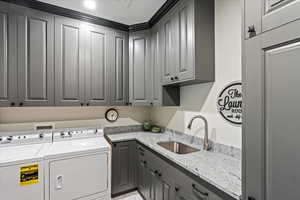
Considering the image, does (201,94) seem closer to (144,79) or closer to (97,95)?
(144,79)

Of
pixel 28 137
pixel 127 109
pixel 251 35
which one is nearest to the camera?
pixel 251 35

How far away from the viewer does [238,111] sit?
1.44m

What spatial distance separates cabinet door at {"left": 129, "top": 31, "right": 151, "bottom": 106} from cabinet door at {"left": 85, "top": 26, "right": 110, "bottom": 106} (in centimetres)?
39

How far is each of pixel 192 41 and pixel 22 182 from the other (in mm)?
2200

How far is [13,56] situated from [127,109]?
1735 millimetres

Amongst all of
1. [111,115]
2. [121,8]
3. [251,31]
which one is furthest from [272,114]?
[111,115]

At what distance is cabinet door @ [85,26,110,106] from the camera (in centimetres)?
215

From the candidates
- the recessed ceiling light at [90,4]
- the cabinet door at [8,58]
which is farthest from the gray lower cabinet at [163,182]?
the recessed ceiling light at [90,4]

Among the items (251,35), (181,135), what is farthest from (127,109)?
(251,35)

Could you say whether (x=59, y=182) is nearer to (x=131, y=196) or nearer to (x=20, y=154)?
(x=20, y=154)

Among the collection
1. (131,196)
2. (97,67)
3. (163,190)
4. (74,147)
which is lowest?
(131,196)

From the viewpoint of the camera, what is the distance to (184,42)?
1.65m

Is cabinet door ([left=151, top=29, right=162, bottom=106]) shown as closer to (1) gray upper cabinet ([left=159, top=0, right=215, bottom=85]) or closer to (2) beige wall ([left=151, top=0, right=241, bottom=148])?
(1) gray upper cabinet ([left=159, top=0, right=215, bottom=85])

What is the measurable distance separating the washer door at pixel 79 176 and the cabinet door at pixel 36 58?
0.85 meters
